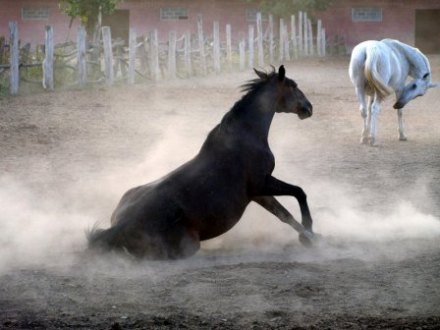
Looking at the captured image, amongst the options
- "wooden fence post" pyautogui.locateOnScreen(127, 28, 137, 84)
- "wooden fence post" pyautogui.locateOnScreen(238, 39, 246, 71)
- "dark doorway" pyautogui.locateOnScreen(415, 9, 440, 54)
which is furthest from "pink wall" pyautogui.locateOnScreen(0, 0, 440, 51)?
"wooden fence post" pyautogui.locateOnScreen(127, 28, 137, 84)

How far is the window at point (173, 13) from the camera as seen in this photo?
40.7m

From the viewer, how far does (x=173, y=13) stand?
4072 cm

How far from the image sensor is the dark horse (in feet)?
21.1

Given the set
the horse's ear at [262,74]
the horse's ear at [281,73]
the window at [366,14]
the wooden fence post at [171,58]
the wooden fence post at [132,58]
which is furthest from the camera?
the window at [366,14]

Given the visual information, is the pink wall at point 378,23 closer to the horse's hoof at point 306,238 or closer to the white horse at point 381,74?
the white horse at point 381,74

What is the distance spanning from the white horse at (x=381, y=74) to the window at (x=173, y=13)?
27.4m

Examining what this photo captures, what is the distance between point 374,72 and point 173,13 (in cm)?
2865

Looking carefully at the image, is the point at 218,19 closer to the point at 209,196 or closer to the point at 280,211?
the point at 280,211

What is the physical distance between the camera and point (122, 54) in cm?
2331

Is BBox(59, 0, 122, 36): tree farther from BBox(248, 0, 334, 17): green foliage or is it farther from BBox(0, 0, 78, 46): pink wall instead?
BBox(248, 0, 334, 17): green foliage

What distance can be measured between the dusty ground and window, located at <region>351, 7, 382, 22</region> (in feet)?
91.8

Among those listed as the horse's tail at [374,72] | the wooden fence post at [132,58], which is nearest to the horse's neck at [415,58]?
the horse's tail at [374,72]

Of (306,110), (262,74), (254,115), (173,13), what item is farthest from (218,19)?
(254,115)

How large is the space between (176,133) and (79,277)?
8114 millimetres
